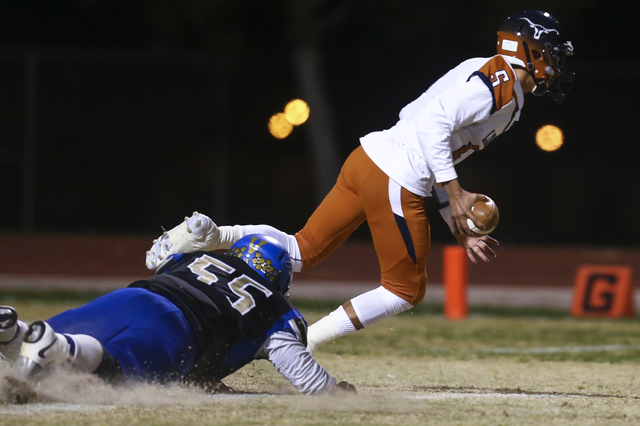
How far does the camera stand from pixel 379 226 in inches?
193

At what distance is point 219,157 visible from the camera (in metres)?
16.9

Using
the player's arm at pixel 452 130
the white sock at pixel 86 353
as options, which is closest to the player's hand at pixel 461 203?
the player's arm at pixel 452 130

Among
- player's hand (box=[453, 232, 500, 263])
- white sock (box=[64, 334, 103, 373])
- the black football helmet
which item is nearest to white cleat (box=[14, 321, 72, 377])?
white sock (box=[64, 334, 103, 373])

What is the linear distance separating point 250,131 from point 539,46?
12.7 m

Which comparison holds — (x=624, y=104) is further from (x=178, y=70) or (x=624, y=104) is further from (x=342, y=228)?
(x=342, y=228)

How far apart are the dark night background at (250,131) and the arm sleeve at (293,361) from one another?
12.8m

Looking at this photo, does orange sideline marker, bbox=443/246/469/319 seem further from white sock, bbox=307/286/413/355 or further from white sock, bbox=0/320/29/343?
white sock, bbox=0/320/29/343

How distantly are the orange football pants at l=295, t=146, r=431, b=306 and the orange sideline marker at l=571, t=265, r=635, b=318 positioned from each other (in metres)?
6.57

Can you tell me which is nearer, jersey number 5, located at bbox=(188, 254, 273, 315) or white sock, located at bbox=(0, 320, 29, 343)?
white sock, located at bbox=(0, 320, 29, 343)

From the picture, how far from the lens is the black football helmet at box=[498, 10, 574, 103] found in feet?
16.0

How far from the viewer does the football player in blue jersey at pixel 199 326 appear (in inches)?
153

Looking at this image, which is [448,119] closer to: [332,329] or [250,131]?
[332,329]

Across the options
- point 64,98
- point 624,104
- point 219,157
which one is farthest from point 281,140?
point 624,104

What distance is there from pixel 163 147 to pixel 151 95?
1.04 m
